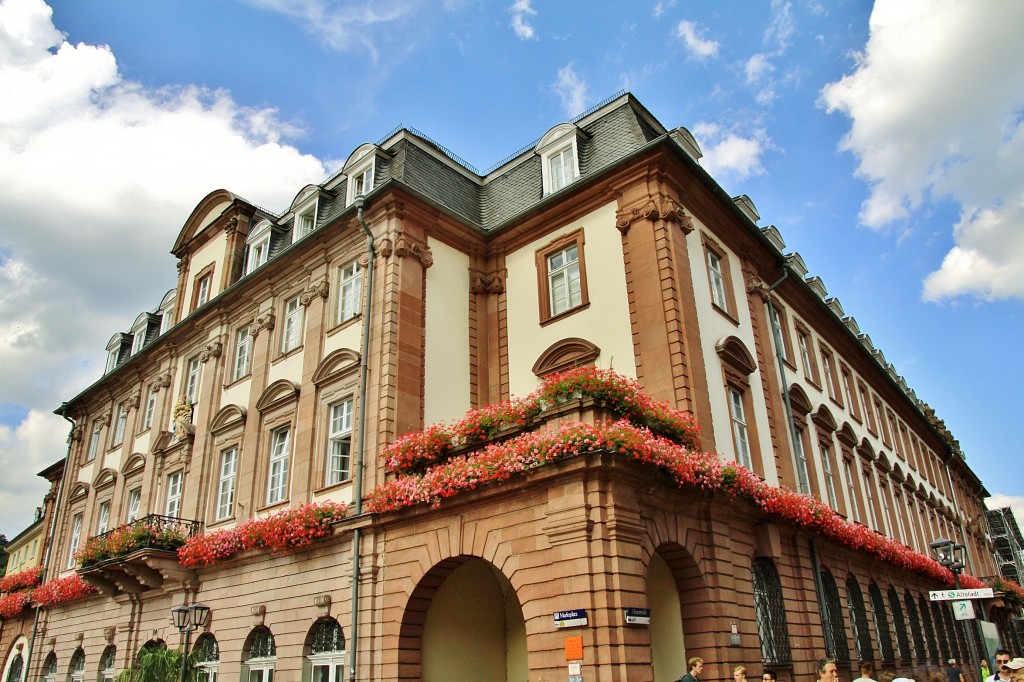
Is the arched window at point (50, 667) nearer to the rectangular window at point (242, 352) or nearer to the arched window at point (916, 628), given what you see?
the rectangular window at point (242, 352)

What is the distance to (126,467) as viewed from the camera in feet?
88.5

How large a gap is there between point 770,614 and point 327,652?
8.84 meters

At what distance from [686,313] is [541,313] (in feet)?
12.2

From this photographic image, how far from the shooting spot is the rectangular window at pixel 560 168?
20.1m

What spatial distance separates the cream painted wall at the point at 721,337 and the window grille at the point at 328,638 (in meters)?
8.39

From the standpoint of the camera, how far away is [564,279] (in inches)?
749

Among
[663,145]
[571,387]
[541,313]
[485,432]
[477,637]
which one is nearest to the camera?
[571,387]

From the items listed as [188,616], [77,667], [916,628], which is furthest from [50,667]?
[916,628]

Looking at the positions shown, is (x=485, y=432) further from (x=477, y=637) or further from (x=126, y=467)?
(x=126, y=467)

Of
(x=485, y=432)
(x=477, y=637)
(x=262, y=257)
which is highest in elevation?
(x=262, y=257)

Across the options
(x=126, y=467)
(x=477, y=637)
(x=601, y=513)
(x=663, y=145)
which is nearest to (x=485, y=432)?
(x=601, y=513)

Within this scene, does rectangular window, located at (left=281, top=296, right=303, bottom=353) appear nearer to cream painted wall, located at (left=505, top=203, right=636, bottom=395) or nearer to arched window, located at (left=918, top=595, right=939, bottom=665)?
cream painted wall, located at (left=505, top=203, right=636, bottom=395)

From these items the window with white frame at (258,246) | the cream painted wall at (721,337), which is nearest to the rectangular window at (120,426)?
the window with white frame at (258,246)

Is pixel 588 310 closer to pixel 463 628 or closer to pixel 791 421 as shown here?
pixel 791 421
